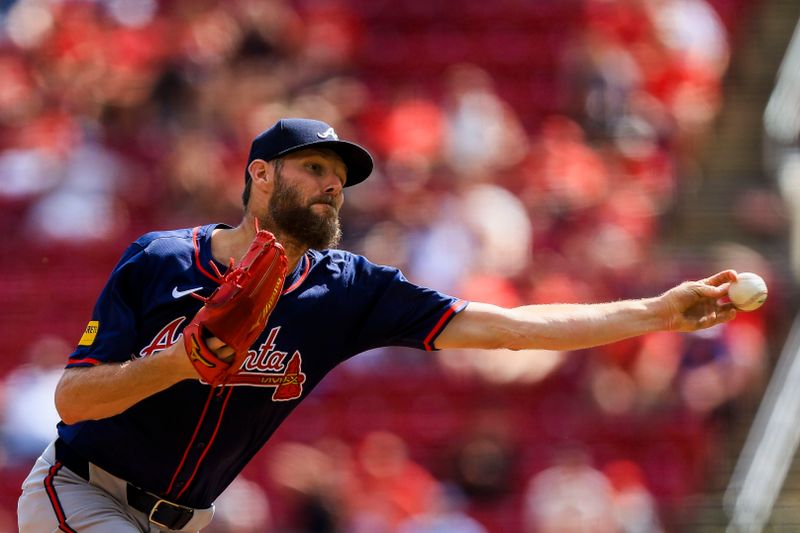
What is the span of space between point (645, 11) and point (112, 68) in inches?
166

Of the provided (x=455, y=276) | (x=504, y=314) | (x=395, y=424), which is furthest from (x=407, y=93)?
(x=504, y=314)

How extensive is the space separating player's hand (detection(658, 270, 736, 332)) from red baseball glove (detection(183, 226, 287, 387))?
4.31 ft

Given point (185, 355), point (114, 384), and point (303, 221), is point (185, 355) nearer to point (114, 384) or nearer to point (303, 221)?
point (114, 384)

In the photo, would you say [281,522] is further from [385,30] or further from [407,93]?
[385,30]

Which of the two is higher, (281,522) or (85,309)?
(85,309)

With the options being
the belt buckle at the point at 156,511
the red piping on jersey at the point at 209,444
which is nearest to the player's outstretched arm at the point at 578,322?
the red piping on jersey at the point at 209,444

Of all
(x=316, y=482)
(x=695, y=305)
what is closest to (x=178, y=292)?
(x=695, y=305)

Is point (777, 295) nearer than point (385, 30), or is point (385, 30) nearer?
point (777, 295)

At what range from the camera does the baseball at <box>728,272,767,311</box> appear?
3.88 m

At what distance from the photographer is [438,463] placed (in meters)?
8.01

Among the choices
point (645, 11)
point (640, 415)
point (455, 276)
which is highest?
point (645, 11)

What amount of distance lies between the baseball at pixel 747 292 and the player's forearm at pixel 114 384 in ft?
5.64

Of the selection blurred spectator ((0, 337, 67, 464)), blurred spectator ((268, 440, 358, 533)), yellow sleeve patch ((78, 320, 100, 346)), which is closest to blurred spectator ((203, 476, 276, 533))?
blurred spectator ((268, 440, 358, 533))

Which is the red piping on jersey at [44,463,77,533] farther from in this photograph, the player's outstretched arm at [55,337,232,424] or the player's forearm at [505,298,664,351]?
the player's forearm at [505,298,664,351]
